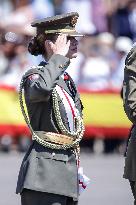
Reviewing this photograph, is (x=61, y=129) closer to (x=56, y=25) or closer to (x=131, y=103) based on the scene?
(x=131, y=103)

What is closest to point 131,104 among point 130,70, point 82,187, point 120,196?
point 130,70

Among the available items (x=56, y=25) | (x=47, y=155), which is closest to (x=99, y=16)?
(x=56, y=25)

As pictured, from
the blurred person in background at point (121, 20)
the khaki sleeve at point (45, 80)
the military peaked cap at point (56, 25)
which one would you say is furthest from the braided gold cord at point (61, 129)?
the blurred person in background at point (121, 20)

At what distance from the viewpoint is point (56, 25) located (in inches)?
217

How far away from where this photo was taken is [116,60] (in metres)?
16.2

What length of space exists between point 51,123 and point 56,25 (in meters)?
0.60

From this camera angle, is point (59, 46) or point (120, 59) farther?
point (120, 59)

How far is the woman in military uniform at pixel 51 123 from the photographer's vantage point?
5266mm

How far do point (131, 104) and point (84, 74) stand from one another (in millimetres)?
10340

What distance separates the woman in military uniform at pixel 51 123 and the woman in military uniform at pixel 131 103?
300 mm

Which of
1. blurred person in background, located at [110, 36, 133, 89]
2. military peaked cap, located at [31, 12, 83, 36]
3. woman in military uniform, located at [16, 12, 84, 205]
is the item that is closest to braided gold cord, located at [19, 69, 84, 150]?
woman in military uniform, located at [16, 12, 84, 205]

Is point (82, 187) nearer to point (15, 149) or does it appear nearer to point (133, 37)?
point (15, 149)

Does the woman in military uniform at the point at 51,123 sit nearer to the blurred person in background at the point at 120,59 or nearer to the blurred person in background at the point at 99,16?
the blurred person in background at the point at 120,59

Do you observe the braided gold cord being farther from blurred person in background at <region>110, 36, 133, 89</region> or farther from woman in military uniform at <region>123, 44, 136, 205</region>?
blurred person in background at <region>110, 36, 133, 89</region>
